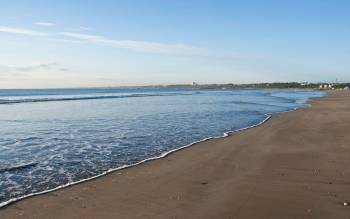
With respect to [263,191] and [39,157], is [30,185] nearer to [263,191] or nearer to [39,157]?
[39,157]

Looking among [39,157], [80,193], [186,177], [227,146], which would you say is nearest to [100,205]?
[80,193]

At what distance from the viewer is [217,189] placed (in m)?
8.77

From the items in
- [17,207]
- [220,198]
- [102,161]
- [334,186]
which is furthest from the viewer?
[102,161]

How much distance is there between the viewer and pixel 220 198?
8.07 meters

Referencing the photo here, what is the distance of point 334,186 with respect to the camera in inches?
351

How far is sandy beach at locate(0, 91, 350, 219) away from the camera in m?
7.23

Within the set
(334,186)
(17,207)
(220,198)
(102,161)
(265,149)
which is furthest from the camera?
(265,149)

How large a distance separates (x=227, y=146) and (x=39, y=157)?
19.2ft

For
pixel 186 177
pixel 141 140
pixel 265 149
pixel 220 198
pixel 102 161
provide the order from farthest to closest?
pixel 141 140 → pixel 265 149 → pixel 102 161 → pixel 186 177 → pixel 220 198

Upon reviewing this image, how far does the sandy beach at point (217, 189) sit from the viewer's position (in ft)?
23.7

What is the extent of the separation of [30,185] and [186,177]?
10.8 ft

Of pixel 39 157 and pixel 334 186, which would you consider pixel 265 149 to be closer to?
pixel 334 186

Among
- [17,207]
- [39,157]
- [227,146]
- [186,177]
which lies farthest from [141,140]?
[17,207]

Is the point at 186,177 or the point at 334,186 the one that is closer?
the point at 334,186
